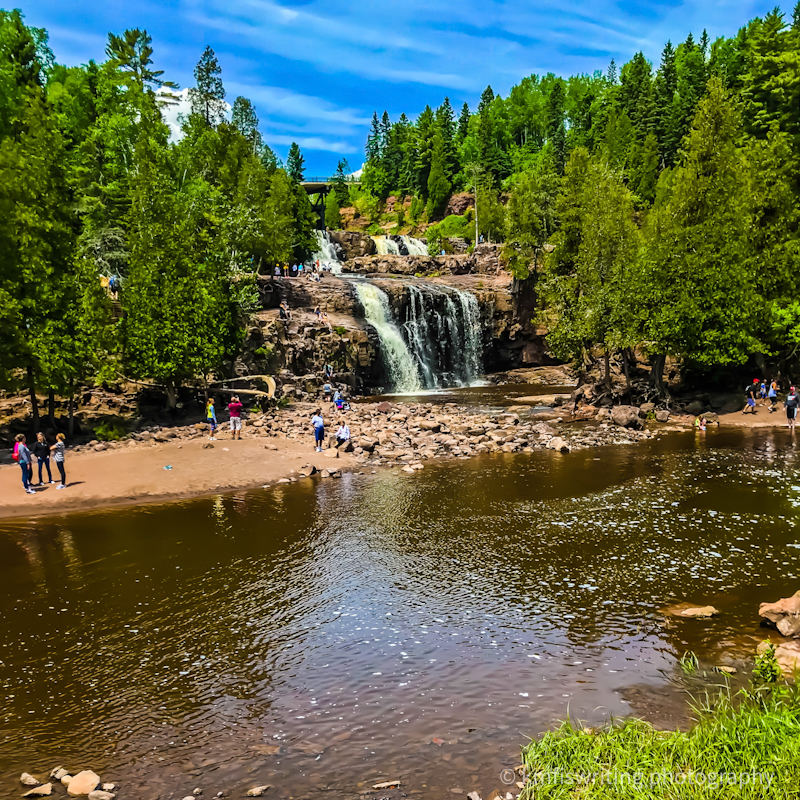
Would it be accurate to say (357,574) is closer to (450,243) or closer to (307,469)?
(307,469)

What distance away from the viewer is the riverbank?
21.7m

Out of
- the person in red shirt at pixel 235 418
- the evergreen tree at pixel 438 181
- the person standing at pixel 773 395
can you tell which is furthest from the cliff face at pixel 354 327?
the evergreen tree at pixel 438 181

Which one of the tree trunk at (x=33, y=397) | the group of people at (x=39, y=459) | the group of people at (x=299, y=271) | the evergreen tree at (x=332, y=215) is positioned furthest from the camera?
the evergreen tree at (x=332, y=215)

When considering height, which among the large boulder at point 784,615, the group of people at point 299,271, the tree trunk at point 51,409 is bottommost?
the large boulder at point 784,615

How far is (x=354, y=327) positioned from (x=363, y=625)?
38715 mm

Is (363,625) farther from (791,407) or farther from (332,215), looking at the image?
(332,215)

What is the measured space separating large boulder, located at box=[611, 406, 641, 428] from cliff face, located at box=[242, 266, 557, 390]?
20.5 meters

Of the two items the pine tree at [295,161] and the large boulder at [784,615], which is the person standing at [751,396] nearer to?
the large boulder at [784,615]

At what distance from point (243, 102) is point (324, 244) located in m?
21.3

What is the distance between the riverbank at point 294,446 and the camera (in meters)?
21.7

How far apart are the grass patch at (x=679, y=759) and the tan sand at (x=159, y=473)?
17.5m

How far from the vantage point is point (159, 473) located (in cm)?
2308

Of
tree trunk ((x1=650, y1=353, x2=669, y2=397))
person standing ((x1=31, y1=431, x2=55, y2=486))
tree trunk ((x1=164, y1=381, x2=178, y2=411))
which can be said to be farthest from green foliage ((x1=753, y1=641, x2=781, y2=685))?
tree trunk ((x1=164, y1=381, x2=178, y2=411))

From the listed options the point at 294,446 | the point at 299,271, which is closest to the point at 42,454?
the point at 294,446
